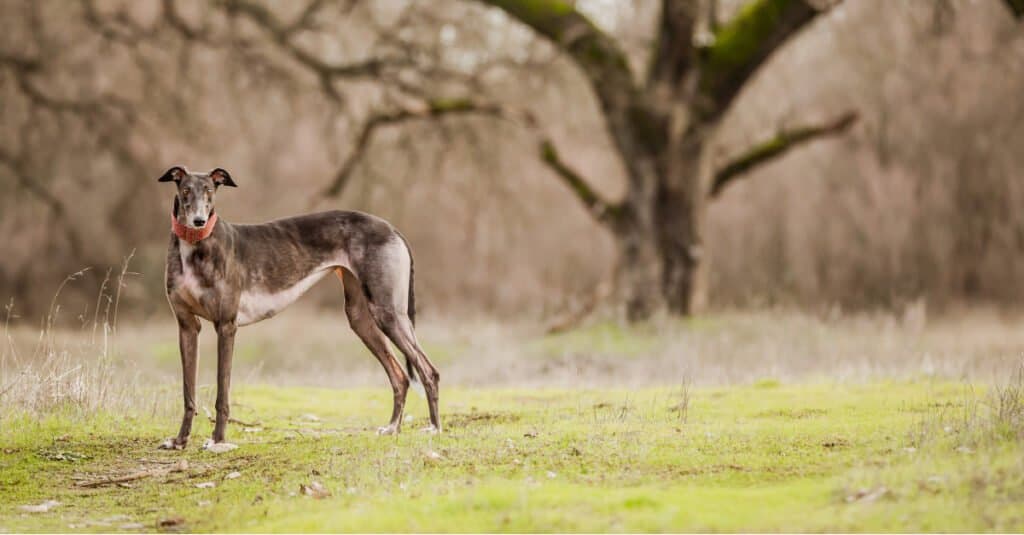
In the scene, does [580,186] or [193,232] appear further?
[580,186]

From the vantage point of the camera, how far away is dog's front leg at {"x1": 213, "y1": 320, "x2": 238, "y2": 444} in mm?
8234

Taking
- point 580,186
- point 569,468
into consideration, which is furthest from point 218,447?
point 580,186

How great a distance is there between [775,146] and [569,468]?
1369 centimetres

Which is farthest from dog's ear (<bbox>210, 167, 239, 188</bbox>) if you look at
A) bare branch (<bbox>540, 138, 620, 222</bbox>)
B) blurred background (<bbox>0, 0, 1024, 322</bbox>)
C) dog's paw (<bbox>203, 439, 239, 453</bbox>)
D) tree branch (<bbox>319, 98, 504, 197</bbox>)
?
bare branch (<bbox>540, 138, 620, 222</bbox>)

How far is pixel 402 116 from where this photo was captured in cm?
1956

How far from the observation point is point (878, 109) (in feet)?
73.4

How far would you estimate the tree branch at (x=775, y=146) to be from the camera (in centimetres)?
1961

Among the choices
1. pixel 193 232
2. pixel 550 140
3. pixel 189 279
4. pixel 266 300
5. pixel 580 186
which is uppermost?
pixel 550 140

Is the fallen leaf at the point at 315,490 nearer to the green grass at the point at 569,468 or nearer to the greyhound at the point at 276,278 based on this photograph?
the green grass at the point at 569,468

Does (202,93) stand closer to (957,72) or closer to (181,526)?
(957,72)

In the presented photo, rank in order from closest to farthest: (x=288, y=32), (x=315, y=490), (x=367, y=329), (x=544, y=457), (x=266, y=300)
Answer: (x=315, y=490) → (x=544, y=457) → (x=266, y=300) → (x=367, y=329) → (x=288, y=32)

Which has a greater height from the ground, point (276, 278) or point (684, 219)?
point (684, 219)

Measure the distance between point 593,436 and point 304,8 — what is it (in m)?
14.7

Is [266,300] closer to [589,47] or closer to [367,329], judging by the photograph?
[367,329]
